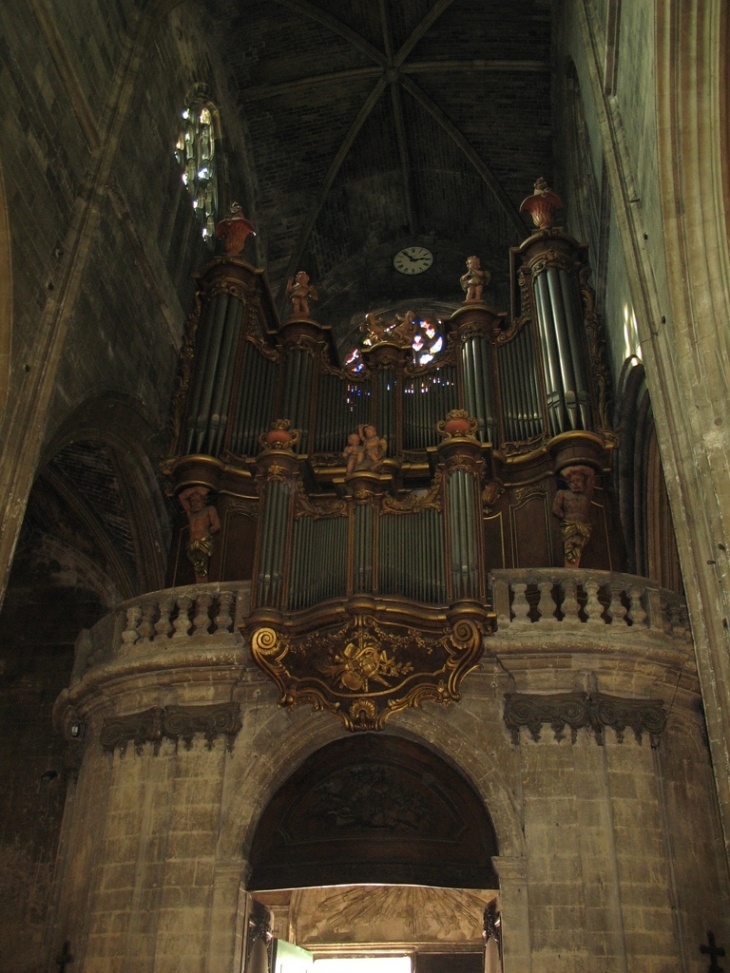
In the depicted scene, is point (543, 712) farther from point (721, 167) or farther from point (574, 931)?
point (721, 167)

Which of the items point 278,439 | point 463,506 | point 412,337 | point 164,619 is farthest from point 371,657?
point 412,337

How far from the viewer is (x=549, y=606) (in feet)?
29.6

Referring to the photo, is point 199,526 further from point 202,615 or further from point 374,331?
point 374,331

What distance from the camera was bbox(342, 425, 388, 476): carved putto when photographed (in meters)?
9.70

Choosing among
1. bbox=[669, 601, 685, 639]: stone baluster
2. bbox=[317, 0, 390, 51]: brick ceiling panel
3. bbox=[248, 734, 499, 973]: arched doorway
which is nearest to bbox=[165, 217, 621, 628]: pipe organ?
bbox=[248, 734, 499, 973]: arched doorway

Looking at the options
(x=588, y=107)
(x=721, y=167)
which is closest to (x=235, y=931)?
(x=721, y=167)

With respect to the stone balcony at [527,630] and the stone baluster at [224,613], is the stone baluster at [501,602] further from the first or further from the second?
the stone baluster at [224,613]

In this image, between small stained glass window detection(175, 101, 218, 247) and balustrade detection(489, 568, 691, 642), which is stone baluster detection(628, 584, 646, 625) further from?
small stained glass window detection(175, 101, 218, 247)

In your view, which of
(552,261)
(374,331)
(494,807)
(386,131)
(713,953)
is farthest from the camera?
(386,131)

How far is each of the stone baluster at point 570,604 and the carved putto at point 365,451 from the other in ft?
6.91

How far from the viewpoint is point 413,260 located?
61.1 feet

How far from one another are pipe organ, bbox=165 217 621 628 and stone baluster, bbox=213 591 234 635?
50 centimetres

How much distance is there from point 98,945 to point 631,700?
195 inches

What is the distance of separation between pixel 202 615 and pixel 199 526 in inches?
80.9
